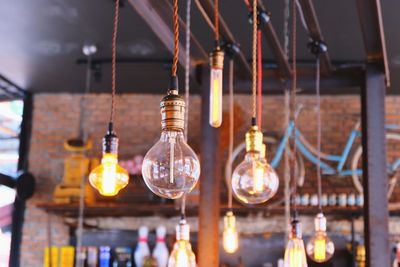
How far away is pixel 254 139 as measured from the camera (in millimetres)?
2506

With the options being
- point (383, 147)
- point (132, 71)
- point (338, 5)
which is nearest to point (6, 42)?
point (132, 71)

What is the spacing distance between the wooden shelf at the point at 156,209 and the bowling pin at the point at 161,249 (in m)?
0.20

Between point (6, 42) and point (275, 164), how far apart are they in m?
2.93

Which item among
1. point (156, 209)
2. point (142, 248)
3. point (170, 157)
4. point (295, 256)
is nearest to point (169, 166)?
point (170, 157)

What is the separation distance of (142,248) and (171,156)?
5.04 m

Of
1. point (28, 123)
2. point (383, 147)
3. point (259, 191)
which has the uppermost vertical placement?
point (28, 123)

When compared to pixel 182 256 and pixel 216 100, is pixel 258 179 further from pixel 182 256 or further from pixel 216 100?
pixel 182 256

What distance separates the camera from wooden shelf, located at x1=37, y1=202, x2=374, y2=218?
6312 mm

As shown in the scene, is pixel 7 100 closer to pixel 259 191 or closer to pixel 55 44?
pixel 55 44

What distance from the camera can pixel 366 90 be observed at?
442 centimetres

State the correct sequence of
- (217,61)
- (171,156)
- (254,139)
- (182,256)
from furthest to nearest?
(182,256), (217,61), (254,139), (171,156)

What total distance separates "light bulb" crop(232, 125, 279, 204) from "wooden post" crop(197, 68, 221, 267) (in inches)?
74.3

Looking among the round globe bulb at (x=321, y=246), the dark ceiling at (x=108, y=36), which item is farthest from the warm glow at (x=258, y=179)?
the dark ceiling at (x=108, y=36)

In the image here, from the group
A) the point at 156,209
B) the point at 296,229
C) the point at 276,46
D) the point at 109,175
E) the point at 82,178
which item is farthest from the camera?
the point at 82,178
